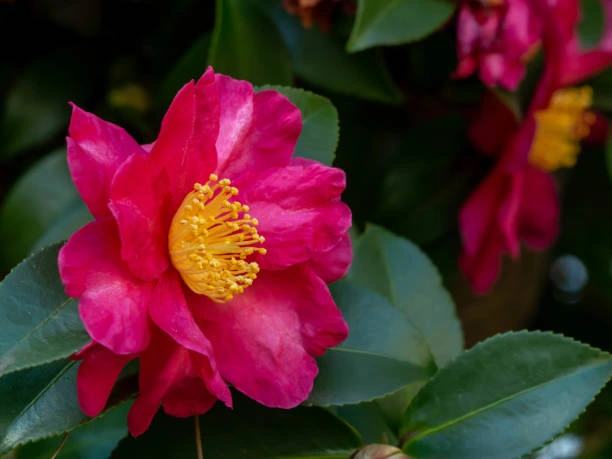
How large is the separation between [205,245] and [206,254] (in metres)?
0.02

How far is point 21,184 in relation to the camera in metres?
0.82

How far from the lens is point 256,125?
527mm

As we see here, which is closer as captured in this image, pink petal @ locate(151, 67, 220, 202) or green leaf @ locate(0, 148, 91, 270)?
pink petal @ locate(151, 67, 220, 202)

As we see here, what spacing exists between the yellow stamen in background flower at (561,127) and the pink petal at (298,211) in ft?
1.67

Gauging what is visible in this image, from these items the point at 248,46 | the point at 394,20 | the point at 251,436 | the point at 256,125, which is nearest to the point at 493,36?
the point at 394,20

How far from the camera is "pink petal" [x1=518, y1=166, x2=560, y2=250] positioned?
3.11 ft

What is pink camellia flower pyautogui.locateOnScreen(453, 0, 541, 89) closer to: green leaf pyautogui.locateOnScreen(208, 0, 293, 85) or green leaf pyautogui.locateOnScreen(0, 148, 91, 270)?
green leaf pyautogui.locateOnScreen(208, 0, 293, 85)

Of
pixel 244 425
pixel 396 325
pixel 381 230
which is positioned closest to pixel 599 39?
pixel 381 230

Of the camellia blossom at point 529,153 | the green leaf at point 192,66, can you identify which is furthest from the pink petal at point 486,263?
the green leaf at point 192,66

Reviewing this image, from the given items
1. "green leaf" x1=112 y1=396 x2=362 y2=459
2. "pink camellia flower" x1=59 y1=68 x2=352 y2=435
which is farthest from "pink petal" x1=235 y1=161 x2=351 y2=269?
"green leaf" x1=112 y1=396 x2=362 y2=459

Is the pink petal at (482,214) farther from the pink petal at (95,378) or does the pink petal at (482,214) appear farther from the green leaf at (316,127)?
the pink petal at (95,378)

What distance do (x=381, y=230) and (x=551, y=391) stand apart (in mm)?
209

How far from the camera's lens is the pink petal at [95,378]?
0.45 m

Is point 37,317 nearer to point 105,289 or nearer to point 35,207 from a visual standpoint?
point 105,289
